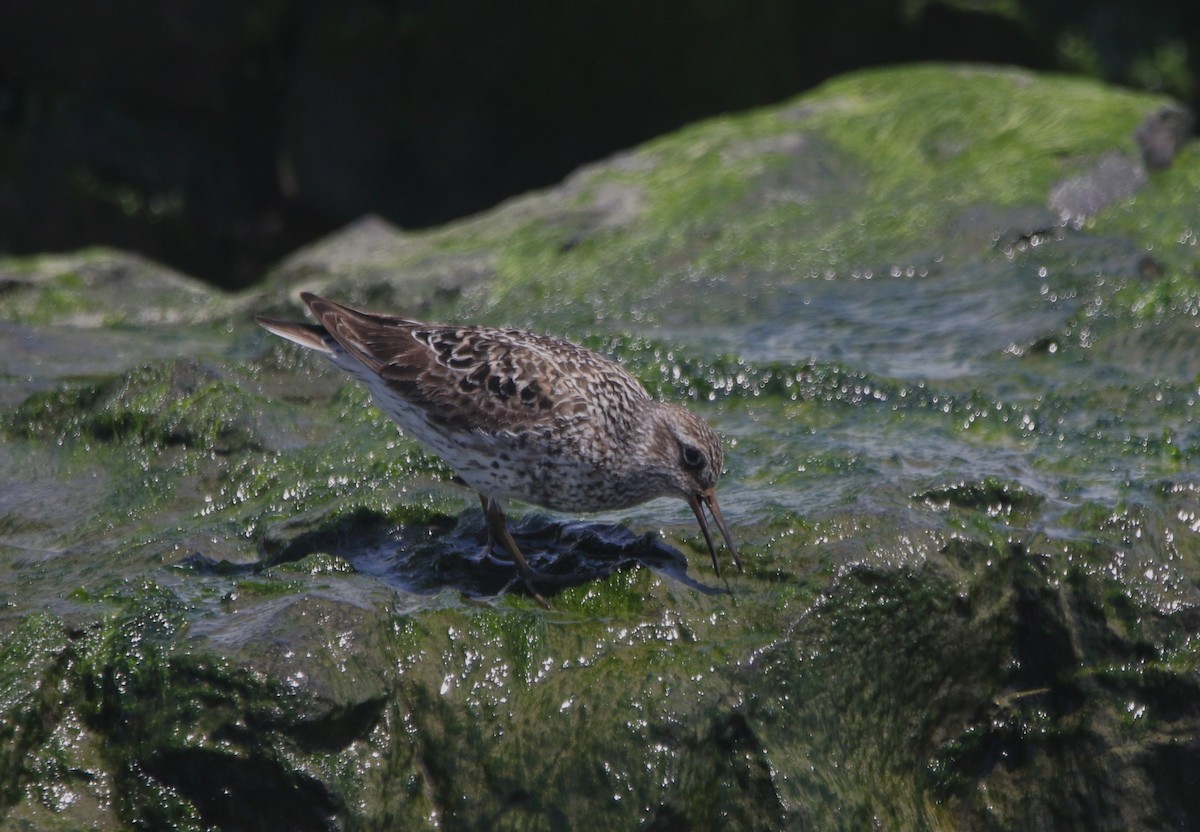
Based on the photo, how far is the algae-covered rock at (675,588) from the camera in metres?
4.48

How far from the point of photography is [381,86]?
1498 centimetres

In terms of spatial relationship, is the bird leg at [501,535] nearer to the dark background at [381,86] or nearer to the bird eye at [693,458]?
the bird eye at [693,458]

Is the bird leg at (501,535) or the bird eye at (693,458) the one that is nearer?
the bird leg at (501,535)

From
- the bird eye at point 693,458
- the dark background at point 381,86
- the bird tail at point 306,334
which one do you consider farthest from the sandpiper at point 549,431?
the dark background at point 381,86

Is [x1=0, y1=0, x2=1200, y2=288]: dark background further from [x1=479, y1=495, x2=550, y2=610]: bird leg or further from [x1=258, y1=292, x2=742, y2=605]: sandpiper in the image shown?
[x1=479, y1=495, x2=550, y2=610]: bird leg

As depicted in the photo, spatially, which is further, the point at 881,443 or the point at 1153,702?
the point at 881,443

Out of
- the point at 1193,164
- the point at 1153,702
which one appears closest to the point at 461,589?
the point at 1153,702

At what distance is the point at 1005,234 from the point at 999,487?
Result: 3.75 meters

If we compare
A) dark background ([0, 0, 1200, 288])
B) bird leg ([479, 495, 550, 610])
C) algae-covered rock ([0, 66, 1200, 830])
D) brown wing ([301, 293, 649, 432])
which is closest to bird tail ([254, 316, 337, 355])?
brown wing ([301, 293, 649, 432])

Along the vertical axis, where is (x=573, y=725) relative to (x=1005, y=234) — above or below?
below

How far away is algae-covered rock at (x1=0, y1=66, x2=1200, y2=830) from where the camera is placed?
4484 mm

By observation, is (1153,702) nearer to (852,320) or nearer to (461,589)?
(461,589)

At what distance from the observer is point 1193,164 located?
997cm

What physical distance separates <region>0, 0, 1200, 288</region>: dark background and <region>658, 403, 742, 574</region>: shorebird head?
969cm
